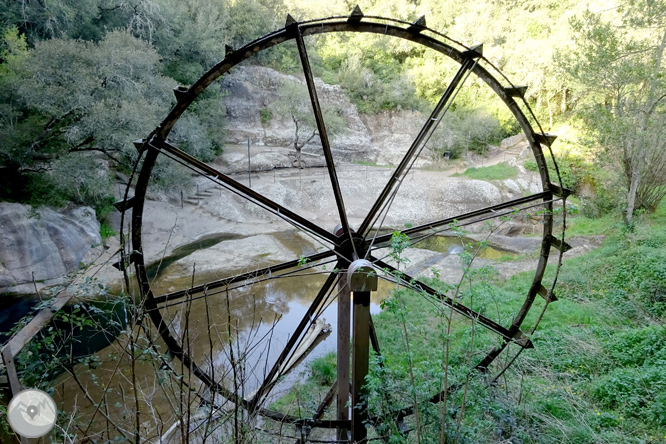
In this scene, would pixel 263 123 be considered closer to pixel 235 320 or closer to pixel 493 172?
pixel 493 172

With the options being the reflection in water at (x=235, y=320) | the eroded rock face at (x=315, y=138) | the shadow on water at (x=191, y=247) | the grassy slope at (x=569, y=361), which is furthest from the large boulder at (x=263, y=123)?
the grassy slope at (x=569, y=361)

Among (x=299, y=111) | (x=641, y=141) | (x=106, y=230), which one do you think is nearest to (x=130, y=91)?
(x=106, y=230)

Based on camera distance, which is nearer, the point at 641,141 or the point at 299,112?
the point at 641,141

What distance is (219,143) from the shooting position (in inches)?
783

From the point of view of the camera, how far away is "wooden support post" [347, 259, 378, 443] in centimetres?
335

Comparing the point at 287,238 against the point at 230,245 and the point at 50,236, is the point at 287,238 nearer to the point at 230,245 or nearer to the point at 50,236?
the point at 230,245

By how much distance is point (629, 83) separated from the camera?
380 inches

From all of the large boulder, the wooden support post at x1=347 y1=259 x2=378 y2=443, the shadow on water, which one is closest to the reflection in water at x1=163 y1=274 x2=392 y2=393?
the shadow on water

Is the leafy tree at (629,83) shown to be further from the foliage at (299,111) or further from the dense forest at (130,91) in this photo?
the foliage at (299,111)

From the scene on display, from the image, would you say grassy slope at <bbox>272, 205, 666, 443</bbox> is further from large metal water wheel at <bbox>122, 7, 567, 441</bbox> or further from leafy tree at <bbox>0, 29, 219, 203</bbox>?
leafy tree at <bbox>0, 29, 219, 203</bbox>

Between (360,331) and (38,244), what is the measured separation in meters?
9.89

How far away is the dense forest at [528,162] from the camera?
414 centimetres

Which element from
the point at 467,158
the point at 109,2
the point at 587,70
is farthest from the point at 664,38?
the point at 109,2

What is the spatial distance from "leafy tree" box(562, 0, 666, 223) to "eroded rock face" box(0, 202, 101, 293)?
12.8 metres
